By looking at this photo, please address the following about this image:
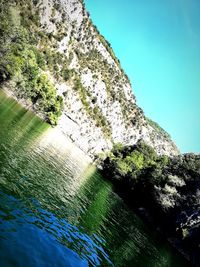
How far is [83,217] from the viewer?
139 ft

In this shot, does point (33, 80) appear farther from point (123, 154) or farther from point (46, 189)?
point (46, 189)

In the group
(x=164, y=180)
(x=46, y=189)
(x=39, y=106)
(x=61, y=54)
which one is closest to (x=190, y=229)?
(x=164, y=180)

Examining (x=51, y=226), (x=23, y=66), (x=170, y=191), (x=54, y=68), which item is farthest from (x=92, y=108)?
(x=51, y=226)

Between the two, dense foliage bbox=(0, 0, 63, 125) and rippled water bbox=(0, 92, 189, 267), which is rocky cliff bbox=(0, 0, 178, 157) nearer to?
dense foliage bbox=(0, 0, 63, 125)

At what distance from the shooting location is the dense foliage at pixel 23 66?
96812 mm

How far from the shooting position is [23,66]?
122 meters

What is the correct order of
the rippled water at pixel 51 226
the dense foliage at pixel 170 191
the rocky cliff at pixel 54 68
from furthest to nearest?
the rocky cliff at pixel 54 68 < the dense foliage at pixel 170 191 < the rippled water at pixel 51 226

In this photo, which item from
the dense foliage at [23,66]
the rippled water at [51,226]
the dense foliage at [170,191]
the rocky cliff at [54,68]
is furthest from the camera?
the rocky cliff at [54,68]

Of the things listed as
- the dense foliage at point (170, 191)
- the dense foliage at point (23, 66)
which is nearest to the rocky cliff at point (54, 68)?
the dense foliage at point (23, 66)

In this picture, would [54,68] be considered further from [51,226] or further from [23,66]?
[51,226]

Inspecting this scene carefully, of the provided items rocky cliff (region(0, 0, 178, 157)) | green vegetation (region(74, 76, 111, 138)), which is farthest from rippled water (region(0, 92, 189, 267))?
green vegetation (region(74, 76, 111, 138))

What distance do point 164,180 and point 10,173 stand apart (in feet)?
220

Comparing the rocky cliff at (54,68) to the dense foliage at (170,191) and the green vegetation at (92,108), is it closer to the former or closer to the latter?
the green vegetation at (92,108)

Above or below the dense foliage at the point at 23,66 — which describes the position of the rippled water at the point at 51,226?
below
